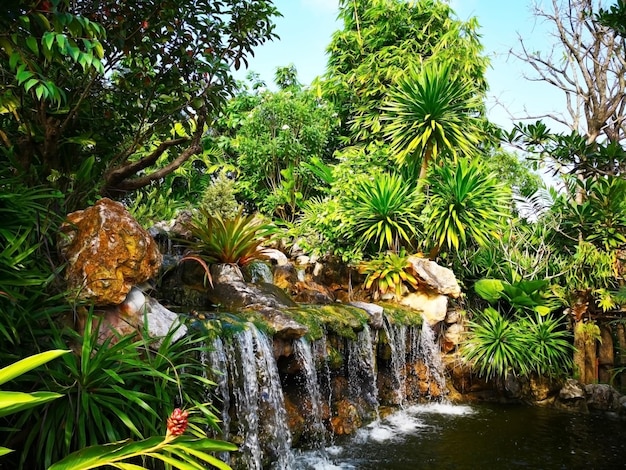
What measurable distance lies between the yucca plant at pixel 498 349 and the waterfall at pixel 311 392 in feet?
11.9

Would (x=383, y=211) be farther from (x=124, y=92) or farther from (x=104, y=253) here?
(x=104, y=253)

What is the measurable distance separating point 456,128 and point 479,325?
3.86 metres

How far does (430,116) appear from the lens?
30.3 ft

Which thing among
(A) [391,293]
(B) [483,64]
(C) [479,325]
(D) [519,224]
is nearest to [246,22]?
(A) [391,293]

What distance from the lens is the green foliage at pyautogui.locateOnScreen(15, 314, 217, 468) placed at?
2738 mm

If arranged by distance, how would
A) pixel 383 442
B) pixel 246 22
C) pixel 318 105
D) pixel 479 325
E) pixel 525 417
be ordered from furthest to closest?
pixel 318 105
pixel 479 325
pixel 525 417
pixel 383 442
pixel 246 22

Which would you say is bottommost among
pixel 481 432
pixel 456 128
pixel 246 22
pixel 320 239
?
pixel 481 432

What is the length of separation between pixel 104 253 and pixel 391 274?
19.2 ft

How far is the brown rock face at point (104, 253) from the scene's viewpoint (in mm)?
3596

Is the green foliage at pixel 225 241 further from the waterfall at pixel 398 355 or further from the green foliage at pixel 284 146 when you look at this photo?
the green foliage at pixel 284 146

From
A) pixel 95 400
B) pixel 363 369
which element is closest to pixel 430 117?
pixel 363 369

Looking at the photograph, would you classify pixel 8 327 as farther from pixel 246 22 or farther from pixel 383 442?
pixel 383 442

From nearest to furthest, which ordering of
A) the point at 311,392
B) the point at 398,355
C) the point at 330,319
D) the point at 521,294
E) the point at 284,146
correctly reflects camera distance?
the point at 311,392 → the point at 330,319 → the point at 398,355 → the point at 521,294 → the point at 284,146

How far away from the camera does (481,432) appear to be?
244 inches
